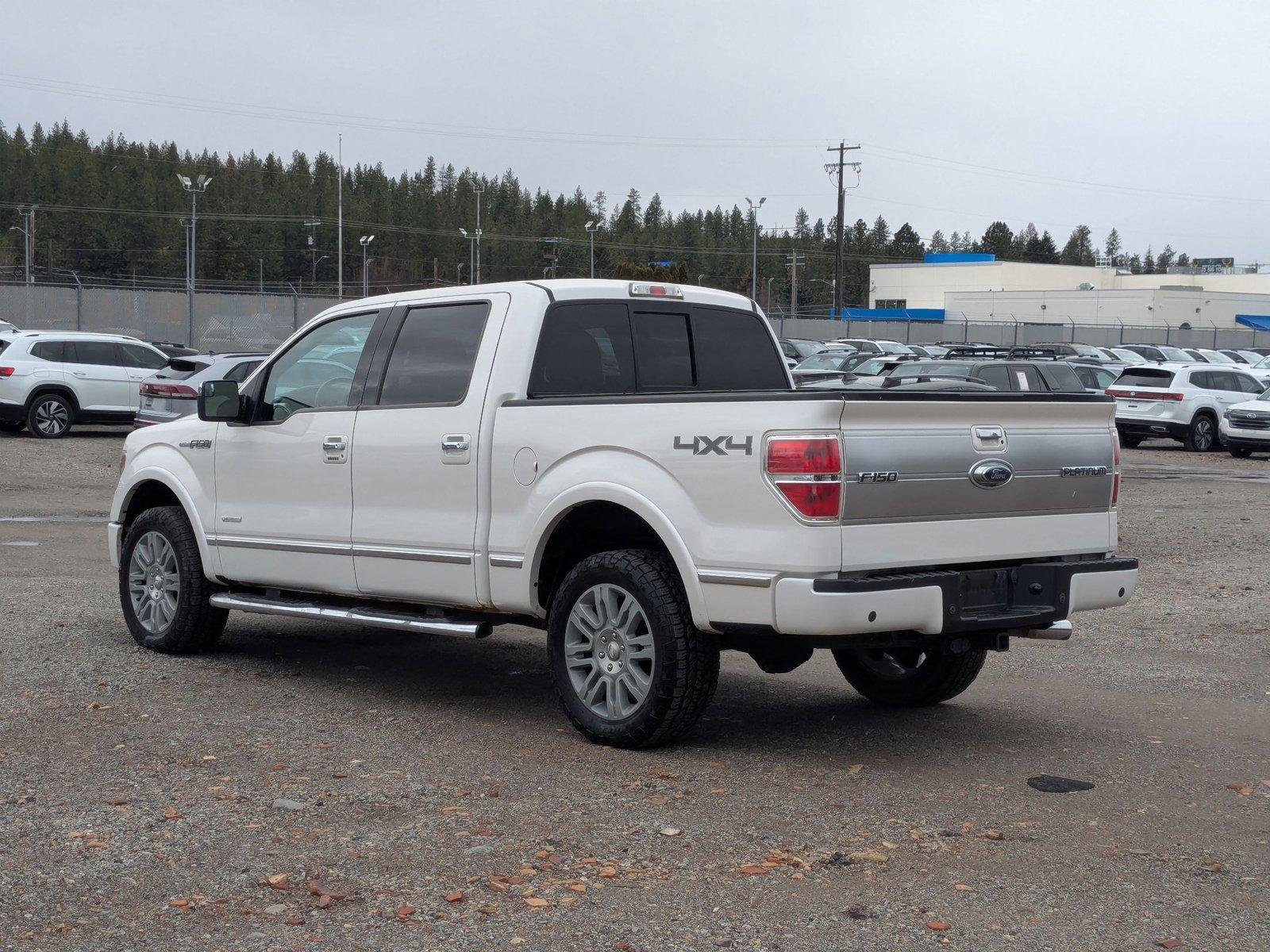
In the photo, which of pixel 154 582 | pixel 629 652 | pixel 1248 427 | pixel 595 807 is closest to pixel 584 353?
pixel 629 652

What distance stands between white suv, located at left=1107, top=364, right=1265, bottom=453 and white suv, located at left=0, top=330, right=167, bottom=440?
1841 cm

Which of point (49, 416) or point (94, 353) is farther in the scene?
point (94, 353)

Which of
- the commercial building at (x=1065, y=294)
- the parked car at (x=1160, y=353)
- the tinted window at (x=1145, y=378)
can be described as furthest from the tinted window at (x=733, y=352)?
the commercial building at (x=1065, y=294)

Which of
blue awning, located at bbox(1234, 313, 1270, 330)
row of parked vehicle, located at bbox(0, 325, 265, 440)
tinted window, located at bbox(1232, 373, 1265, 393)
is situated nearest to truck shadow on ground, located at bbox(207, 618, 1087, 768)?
row of parked vehicle, located at bbox(0, 325, 265, 440)

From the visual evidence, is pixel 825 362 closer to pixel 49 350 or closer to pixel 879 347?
pixel 879 347

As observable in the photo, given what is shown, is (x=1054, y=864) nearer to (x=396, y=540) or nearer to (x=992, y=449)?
(x=992, y=449)

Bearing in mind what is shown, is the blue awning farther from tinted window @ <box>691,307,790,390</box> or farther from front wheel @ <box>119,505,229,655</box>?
front wheel @ <box>119,505,229,655</box>

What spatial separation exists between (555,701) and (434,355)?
183 cm

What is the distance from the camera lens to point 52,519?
602 inches

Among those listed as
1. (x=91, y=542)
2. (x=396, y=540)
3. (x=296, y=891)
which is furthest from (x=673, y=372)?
(x=91, y=542)

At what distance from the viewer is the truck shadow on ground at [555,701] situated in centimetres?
659

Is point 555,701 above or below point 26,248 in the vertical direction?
below

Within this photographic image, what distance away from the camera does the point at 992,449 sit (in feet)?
20.0

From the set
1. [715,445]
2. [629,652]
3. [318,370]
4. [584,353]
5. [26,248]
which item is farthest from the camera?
[26,248]
